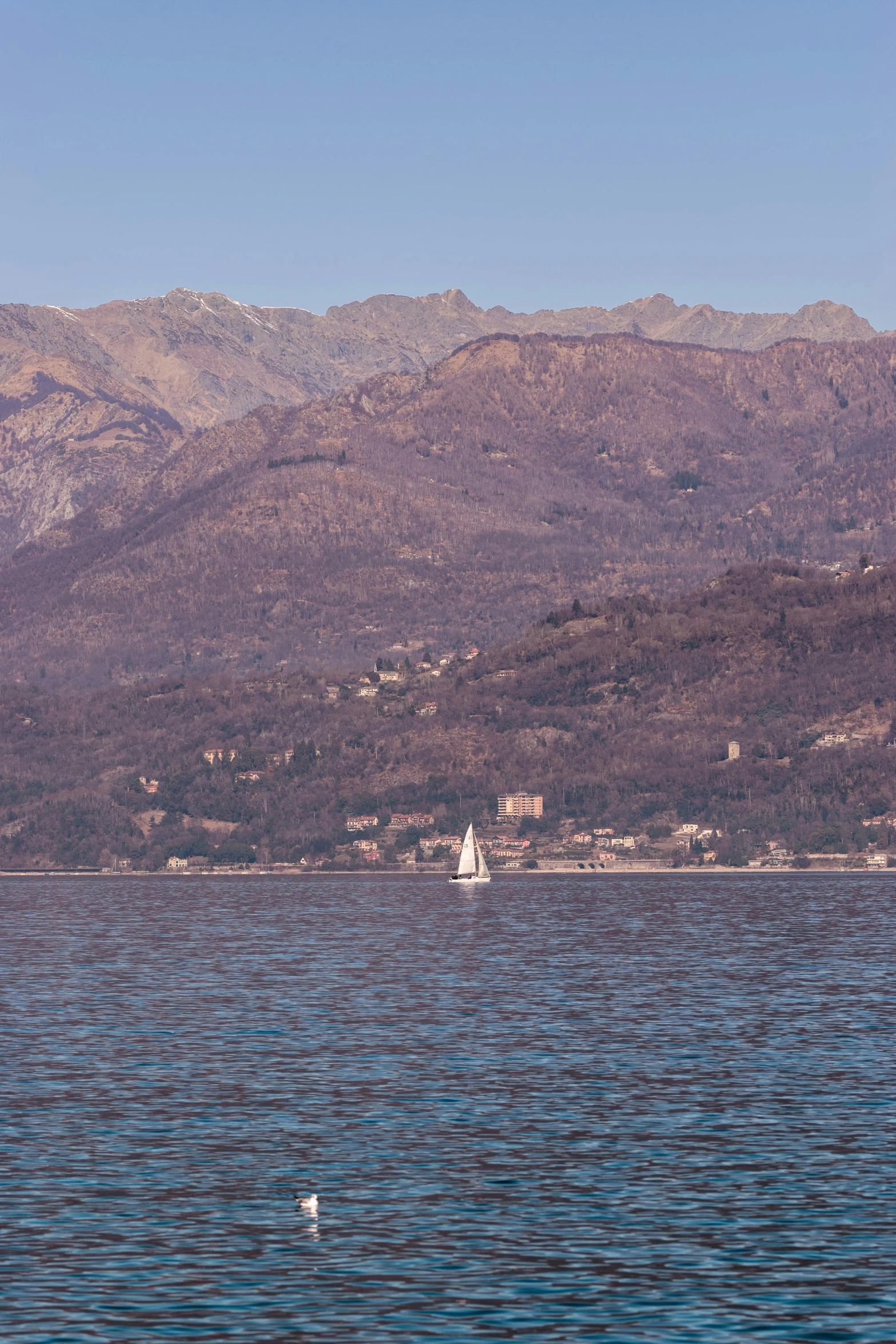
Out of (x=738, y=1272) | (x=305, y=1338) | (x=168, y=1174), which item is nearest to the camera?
(x=305, y=1338)

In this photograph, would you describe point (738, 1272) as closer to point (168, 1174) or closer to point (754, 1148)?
point (754, 1148)

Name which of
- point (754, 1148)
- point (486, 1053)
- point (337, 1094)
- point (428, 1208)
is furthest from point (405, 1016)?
point (428, 1208)

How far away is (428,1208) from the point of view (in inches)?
3221

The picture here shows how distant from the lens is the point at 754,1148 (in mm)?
94438

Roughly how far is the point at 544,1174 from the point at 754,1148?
A: 1163 centimetres

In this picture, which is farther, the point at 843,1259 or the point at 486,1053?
the point at 486,1053

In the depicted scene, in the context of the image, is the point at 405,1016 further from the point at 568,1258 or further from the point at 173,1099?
the point at 568,1258

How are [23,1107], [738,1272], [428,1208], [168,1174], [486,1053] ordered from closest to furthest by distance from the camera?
[738,1272] < [428,1208] < [168,1174] < [23,1107] < [486,1053]

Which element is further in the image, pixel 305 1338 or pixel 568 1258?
pixel 568 1258

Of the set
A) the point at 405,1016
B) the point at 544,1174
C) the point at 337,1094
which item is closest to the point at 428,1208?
the point at 544,1174

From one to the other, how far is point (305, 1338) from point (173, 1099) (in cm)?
5126

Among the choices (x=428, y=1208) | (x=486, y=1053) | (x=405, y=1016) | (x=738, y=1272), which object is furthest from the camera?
(x=405, y=1016)

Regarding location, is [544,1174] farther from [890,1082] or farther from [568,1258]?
[890,1082]

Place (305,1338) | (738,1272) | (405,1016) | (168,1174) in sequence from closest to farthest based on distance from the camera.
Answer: (305,1338)
(738,1272)
(168,1174)
(405,1016)
